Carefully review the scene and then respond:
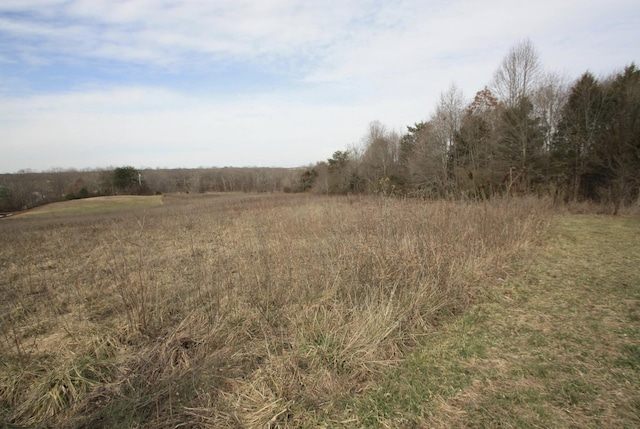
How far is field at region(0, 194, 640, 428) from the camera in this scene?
7.01 feet

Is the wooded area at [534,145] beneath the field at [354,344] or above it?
above

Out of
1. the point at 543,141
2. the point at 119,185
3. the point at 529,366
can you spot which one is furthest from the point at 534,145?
the point at 119,185

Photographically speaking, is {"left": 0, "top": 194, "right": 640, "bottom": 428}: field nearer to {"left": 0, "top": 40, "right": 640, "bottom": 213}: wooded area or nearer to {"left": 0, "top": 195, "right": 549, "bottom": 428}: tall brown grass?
{"left": 0, "top": 195, "right": 549, "bottom": 428}: tall brown grass

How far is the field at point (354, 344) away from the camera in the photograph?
84.1 inches

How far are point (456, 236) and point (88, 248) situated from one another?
1310 cm

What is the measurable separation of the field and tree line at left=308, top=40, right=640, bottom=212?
6315mm

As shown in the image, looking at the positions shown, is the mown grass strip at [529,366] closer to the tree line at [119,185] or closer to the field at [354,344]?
the field at [354,344]

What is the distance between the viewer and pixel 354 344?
277 cm

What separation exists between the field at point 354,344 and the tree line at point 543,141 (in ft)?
20.7

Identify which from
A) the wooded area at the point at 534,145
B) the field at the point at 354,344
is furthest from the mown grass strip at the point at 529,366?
the wooded area at the point at 534,145

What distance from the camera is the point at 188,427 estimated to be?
6.64 ft

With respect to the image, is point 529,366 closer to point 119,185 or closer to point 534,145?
point 534,145

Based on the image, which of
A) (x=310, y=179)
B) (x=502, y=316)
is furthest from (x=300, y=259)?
(x=310, y=179)

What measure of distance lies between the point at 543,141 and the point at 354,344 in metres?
22.3
